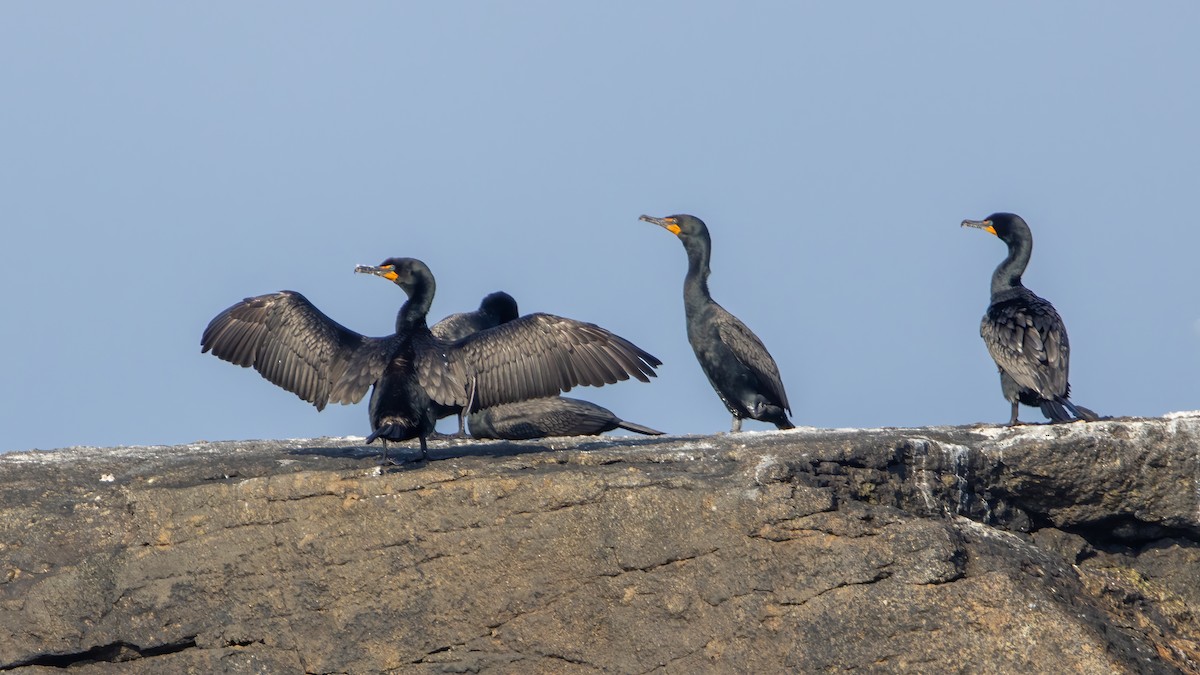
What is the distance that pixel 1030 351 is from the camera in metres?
9.26

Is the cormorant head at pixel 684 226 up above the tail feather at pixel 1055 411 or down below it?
above

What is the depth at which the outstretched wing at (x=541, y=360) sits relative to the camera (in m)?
8.30

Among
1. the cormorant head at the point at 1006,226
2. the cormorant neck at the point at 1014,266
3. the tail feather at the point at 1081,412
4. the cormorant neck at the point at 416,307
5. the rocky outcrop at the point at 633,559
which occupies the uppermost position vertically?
the cormorant head at the point at 1006,226

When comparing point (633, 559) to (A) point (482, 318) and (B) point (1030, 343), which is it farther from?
(A) point (482, 318)

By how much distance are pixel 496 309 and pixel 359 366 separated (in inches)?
166

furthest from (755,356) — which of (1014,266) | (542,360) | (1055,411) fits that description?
(542,360)

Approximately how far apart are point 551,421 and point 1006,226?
367cm

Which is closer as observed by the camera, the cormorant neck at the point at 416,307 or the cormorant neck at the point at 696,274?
the cormorant neck at the point at 416,307

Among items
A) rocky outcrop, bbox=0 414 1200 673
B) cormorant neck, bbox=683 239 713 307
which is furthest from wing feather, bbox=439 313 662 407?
cormorant neck, bbox=683 239 713 307

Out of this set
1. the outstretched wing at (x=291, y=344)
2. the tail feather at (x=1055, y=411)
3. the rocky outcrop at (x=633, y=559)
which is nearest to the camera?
the rocky outcrop at (x=633, y=559)

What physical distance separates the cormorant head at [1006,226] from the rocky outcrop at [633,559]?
2.77 meters

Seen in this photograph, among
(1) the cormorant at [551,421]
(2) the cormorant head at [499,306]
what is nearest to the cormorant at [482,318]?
(2) the cormorant head at [499,306]

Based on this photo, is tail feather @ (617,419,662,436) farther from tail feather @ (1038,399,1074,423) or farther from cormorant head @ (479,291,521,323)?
tail feather @ (1038,399,1074,423)

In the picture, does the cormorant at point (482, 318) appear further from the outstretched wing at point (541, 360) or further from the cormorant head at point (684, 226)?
the outstretched wing at point (541, 360)
